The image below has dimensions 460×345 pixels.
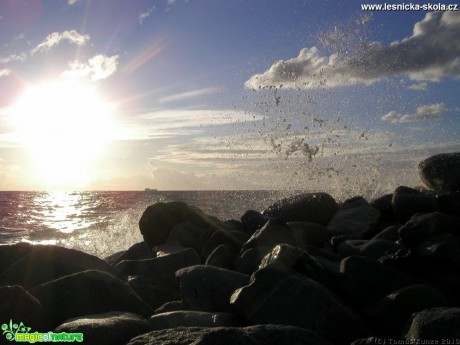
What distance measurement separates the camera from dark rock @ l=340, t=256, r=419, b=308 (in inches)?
213

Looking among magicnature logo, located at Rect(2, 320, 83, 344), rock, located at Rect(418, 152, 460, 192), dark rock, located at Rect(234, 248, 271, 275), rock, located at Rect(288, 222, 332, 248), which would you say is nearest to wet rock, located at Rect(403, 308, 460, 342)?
dark rock, located at Rect(234, 248, 271, 275)

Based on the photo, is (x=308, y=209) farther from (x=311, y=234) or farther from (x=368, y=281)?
(x=368, y=281)

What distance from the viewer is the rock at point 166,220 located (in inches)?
439

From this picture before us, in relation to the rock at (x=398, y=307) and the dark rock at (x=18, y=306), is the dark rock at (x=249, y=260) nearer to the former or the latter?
the rock at (x=398, y=307)

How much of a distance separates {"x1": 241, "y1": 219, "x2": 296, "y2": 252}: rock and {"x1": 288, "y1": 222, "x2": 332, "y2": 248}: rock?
59.9 inches

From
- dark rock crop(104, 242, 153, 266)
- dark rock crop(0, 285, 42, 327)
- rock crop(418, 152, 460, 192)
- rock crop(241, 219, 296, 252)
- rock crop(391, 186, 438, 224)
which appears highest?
rock crop(418, 152, 460, 192)

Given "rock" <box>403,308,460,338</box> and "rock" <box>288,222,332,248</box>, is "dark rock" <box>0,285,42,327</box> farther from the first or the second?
"rock" <box>288,222,332,248</box>

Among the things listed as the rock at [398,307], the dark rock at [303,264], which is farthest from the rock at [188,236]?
the rock at [398,307]

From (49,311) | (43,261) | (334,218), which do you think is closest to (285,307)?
(49,311)

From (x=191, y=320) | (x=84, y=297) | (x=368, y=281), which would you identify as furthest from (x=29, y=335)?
(x=368, y=281)

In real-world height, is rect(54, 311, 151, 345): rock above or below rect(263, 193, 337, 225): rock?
below

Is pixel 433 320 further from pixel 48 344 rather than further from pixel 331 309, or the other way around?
pixel 48 344

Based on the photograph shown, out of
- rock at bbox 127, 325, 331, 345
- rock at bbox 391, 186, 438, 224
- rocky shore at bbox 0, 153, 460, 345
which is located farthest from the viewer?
rock at bbox 391, 186, 438, 224

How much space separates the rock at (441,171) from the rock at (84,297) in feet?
26.8
